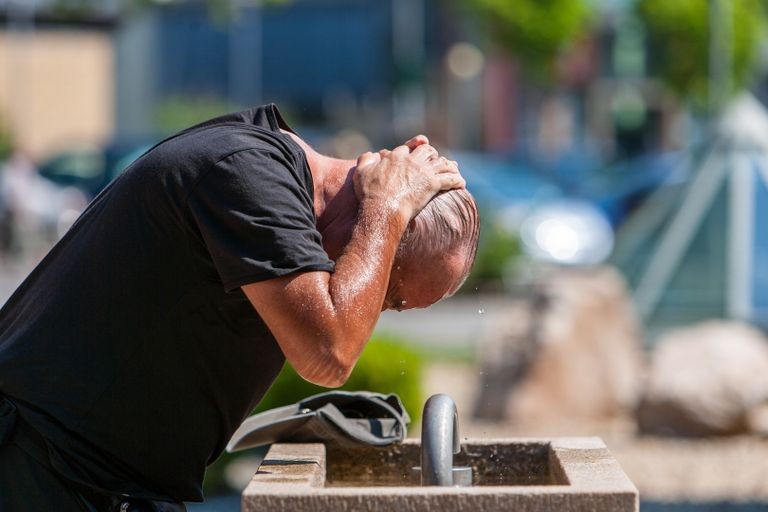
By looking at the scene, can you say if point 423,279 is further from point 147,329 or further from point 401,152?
point 147,329

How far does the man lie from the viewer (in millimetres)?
2146

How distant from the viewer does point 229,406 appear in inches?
93.7

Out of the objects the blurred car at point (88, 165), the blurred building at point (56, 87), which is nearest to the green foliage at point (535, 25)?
the blurred car at point (88, 165)

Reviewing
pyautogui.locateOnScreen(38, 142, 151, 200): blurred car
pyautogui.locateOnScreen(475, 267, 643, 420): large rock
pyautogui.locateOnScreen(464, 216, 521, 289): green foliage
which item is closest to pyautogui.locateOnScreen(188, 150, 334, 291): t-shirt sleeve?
pyautogui.locateOnScreen(475, 267, 643, 420): large rock

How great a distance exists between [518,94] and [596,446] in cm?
3737

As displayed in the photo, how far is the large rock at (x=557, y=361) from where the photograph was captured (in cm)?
874

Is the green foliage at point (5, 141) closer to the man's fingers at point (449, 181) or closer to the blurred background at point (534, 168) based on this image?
the blurred background at point (534, 168)

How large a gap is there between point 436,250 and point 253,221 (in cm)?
39

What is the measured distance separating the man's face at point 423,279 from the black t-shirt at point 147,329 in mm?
227

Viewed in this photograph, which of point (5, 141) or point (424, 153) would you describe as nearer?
point (424, 153)

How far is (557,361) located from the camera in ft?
28.9

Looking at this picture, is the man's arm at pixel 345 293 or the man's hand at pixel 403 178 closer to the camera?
the man's arm at pixel 345 293

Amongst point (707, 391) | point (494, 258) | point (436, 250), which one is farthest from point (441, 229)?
point (494, 258)

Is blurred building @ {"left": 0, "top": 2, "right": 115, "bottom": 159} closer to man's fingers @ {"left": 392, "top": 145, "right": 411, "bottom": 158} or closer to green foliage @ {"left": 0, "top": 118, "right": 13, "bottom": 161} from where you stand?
green foliage @ {"left": 0, "top": 118, "right": 13, "bottom": 161}
